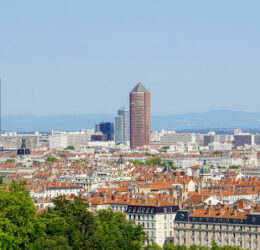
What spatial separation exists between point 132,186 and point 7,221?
48.4 metres

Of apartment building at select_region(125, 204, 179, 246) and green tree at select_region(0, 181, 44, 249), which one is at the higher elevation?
green tree at select_region(0, 181, 44, 249)

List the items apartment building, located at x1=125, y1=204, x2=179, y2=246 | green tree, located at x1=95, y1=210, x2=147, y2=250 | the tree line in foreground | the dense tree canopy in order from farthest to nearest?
1. apartment building, located at x1=125, y1=204, x2=179, y2=246
2. green tree, located at x1=95, y1=210, x2=147, y2=250
3. the tree line in foreground
4. the dense tree canopy

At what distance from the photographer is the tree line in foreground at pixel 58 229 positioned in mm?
67125

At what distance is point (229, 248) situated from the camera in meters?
69.2

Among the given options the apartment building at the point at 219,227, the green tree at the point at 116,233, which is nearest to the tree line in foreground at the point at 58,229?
the green tree at the point at 116,233

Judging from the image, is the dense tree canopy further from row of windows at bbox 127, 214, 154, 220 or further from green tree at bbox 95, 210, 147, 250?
row of windows at bbox 127, 214, 154, 220

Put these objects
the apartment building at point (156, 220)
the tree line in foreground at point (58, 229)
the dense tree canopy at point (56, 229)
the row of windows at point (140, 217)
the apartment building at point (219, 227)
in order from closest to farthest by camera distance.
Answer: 1. the dense tree canopy at point (56, 229)
2. the tree line in foreground at point (58, 229)
3. the apartment building at point (219, 227)
4. the apartment building at point (156, 220)
5. the row of windows at point (140, 217)

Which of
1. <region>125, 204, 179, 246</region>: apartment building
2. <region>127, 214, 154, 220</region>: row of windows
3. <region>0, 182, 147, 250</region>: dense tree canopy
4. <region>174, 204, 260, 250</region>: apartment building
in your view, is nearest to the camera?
<region>0, 182, 147, 250</region>: dense tree canopy

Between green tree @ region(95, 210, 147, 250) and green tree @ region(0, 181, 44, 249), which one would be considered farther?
green tree @ region(95, 210, 147, 250)

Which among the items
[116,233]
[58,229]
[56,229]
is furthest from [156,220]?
[58,229]

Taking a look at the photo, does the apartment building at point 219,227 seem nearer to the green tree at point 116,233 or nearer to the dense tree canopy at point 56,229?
the green tree at point 116,233

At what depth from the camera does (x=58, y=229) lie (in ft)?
227

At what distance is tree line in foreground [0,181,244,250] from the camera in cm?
6712

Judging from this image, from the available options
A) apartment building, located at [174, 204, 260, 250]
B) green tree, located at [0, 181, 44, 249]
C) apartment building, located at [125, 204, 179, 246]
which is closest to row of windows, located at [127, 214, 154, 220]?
apartment building, located at [125, 204, 179, 246]
